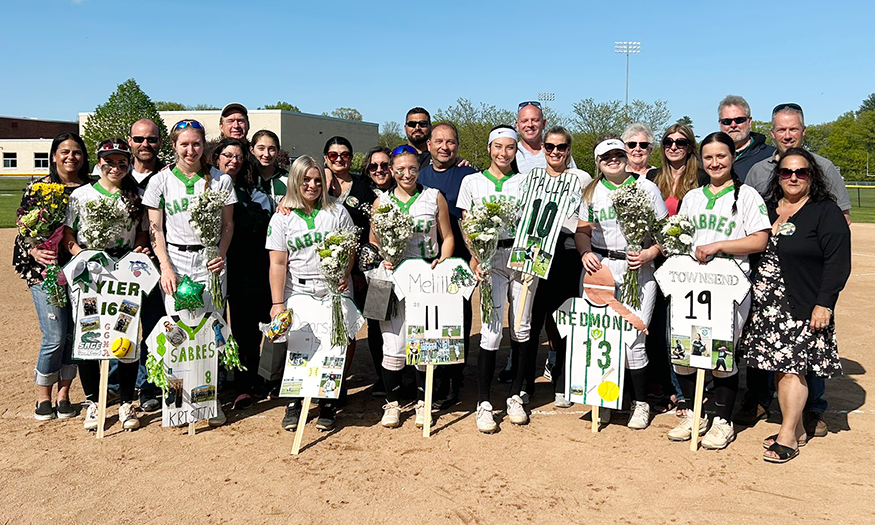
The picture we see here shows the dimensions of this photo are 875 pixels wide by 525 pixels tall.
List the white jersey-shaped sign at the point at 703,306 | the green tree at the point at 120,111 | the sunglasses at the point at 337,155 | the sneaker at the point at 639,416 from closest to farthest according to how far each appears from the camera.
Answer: the white jersey-shaped sign at the point at 703,306 → the sneaker at the point at 639,416 → the sunglasses at the point at 337,155 → the green tree at the point at 120,111

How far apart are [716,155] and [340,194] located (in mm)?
2937

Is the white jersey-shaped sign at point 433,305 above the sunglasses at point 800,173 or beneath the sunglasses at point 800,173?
beneath

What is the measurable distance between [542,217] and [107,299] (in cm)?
329

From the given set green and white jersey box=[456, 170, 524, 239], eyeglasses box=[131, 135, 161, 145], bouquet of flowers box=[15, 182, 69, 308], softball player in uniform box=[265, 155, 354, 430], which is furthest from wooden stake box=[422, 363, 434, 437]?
eyeglasses box=[131, 135, 161, 145]

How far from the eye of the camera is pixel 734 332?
4746 millimetres

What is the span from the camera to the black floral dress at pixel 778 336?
4.50 metres

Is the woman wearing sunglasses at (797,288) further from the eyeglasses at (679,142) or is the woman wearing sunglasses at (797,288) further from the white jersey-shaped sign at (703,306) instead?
the eyeglasses at (679,142)

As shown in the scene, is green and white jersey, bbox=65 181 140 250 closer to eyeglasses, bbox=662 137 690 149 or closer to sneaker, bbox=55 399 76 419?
sneaker, bbox=55 399 76 419

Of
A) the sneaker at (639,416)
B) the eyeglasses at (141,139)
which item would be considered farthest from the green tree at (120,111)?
the sneaker at (639,416)

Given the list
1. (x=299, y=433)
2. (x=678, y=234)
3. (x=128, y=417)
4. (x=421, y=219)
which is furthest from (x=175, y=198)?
(x=678, y=234)

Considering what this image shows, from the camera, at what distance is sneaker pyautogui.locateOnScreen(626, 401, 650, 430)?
519 cm

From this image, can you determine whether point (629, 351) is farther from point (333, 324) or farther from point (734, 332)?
point (333, 324)

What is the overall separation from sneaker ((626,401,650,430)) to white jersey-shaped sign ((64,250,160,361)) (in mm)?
3779

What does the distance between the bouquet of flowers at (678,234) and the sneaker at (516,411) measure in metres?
1.66
